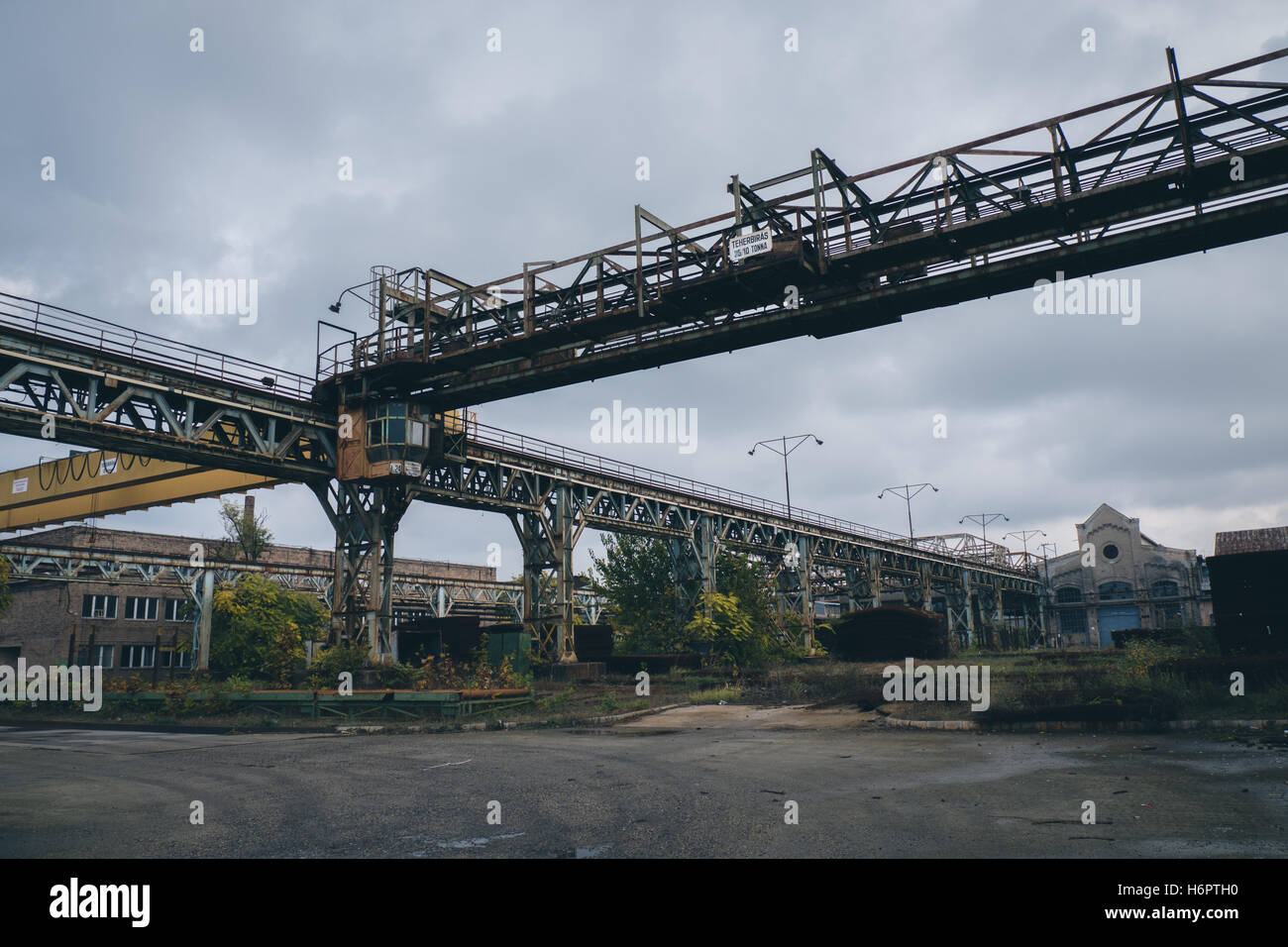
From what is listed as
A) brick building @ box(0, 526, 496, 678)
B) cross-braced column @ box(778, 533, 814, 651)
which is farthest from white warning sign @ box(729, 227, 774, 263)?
cross-braced column @ box(778, 533, 814, 651)

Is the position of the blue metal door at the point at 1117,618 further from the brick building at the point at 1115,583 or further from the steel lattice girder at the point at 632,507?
the steel lattice girder at the point at 632,507

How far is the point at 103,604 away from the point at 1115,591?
72797 mm

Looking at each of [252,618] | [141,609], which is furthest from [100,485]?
[141,609]

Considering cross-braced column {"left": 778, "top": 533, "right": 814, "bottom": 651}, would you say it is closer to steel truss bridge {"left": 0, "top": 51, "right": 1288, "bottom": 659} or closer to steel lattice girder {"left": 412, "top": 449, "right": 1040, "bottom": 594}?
steel lattice girder {"left": 412, "top": 449, "right": 1040, "bottom": 594}

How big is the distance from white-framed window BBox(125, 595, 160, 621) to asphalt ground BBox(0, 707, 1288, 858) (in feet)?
109

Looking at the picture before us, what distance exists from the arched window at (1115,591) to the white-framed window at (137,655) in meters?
70.2

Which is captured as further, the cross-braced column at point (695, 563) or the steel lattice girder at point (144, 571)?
the cross-braced column at point (695, 563)

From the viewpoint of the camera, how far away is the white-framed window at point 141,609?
4284cm

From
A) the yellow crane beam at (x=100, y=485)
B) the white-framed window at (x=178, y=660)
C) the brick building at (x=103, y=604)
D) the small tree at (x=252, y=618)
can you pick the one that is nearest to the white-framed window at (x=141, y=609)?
the brick building at (x=103, y=604)

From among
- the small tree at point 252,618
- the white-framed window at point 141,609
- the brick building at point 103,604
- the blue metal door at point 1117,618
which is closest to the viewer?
the small tree at point 252,618

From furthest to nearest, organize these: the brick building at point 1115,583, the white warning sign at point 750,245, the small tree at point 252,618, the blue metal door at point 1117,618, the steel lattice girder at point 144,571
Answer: the blue metal door at point 1117,618, the brick building at point 1115,583, the small tree at point 252,618, the steel lattice girder at point 144,571, the white warning sign at point 750,245

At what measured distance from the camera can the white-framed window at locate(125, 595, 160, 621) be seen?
141 ft

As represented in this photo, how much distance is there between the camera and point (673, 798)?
8.51 metres
